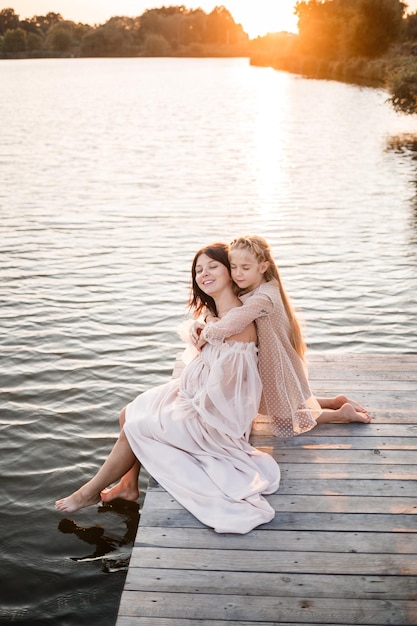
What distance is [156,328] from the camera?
7.85 meters

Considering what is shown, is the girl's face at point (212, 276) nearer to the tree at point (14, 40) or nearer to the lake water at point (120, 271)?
the lake water at point (120, 271)

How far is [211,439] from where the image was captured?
385cm

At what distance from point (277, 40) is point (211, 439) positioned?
12860 cm

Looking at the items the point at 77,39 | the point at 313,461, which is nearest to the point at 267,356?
the point at 313,461

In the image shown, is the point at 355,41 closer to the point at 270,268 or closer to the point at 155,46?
the point at 270,268

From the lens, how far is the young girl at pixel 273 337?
13.4 feet

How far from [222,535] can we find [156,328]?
182 inches

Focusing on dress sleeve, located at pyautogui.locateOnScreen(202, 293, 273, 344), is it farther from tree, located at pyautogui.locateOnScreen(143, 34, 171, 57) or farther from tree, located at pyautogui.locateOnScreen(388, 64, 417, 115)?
tree, located at pyautogui.locateOnScreen(143, 34, 171, 57)

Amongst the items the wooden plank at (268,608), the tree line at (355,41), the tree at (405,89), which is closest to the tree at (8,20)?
the tree line at (355,41)

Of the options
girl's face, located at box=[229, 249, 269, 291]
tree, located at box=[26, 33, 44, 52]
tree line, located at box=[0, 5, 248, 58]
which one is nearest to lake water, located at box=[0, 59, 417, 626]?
girl's face, located at box=[229, 249, 269, 291]

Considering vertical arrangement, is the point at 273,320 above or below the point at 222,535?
above

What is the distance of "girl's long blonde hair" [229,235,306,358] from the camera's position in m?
4.10

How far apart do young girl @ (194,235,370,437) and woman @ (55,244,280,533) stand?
90mm

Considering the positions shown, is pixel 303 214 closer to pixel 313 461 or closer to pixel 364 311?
pixel 364 311
